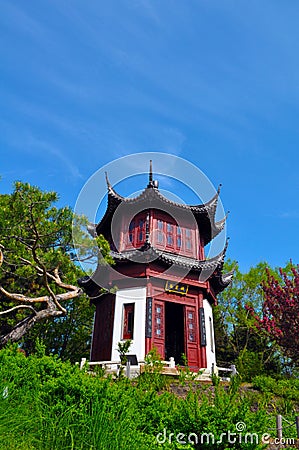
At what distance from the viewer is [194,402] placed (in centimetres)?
479

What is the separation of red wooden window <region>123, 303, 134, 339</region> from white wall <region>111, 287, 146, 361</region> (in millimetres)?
155

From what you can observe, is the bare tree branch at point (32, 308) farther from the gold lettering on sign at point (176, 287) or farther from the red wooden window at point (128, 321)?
the gold lettering on sign at point (176, 287)

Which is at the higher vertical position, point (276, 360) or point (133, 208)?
point (133, 208)

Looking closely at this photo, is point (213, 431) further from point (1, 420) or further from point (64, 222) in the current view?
point (64, 222)

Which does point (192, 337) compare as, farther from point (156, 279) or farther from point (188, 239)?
point (188, 239)

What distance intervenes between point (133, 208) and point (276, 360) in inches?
553

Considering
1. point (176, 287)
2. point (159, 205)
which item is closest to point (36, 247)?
point (176, 287)

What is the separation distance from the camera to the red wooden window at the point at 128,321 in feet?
46.2

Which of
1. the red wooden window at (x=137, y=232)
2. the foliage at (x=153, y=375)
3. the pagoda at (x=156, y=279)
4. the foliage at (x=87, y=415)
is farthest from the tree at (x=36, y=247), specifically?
the red wooden window at (x=137, y=232)

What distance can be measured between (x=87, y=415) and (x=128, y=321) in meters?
10.5

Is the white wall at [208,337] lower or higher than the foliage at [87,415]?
higher

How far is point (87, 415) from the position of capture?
13.2 ft

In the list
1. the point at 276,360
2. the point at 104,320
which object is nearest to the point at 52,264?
the point at 104,320

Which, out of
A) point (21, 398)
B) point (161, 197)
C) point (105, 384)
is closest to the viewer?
point (21, 398)
